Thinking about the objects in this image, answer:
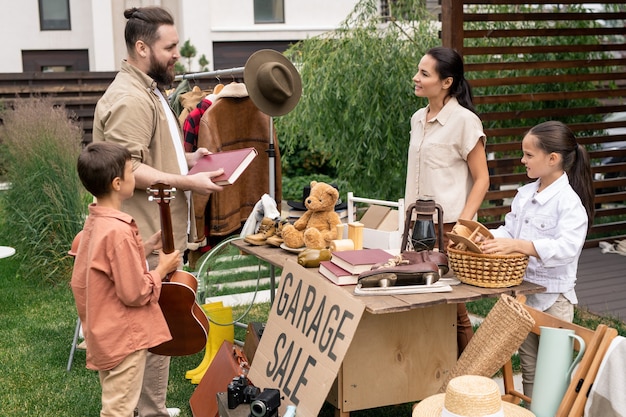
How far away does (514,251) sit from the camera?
3.10 meters

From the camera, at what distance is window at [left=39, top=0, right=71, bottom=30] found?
19.5 m

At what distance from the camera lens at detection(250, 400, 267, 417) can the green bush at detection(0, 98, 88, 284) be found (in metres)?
4.50

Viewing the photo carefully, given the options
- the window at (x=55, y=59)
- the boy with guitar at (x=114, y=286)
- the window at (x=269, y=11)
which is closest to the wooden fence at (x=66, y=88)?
the window at (x=55, y=59)

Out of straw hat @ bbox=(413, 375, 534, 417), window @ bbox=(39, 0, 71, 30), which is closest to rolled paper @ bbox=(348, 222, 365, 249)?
straw hat @ bbox=(413, 375, 534, 417)

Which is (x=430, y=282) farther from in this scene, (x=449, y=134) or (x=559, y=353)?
(x=449, y=134)

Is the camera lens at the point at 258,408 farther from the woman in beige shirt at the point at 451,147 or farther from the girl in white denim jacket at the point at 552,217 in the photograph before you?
the woman in beige shirt at the point at 451,147

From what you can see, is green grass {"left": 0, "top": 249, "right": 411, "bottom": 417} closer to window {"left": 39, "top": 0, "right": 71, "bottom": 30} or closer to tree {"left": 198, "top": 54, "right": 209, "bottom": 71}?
tree {"left": 198, "top": 54, "right": 209, "bottom": 71}

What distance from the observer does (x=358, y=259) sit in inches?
130

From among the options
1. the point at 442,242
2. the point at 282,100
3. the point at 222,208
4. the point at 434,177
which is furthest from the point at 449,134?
the point at 222,208

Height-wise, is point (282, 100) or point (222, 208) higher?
point (282, 100)

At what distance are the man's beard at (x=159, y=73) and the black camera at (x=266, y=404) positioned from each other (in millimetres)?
1650

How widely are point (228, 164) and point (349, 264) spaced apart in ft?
2.87

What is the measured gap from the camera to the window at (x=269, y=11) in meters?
19.8

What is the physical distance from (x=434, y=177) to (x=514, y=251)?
96 cm
